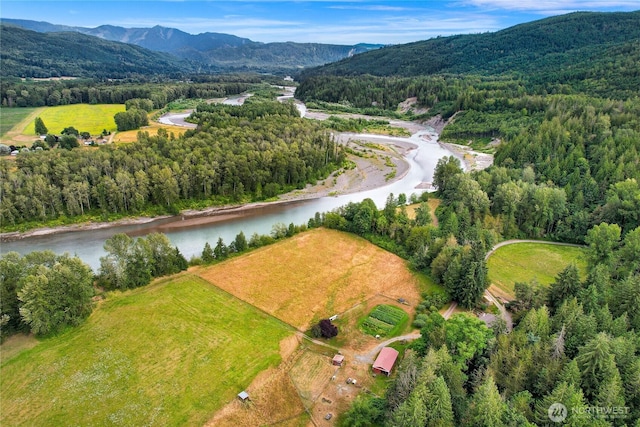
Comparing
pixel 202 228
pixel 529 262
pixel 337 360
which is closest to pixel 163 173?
pixel 202 228

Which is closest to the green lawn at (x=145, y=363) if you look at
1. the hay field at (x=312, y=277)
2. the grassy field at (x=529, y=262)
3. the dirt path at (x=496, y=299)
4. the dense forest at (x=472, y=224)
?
the hay field at (x=312, y=277)

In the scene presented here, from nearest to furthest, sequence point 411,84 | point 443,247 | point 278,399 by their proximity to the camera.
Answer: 1. point 278,399
2. point 443,247
3. point 411,84

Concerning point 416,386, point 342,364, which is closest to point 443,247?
point 342,364

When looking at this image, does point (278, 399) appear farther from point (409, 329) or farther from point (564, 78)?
point (564, 78)

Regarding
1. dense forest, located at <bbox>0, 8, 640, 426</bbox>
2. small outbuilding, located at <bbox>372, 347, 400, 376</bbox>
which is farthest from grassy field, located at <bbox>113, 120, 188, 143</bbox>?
small outbuilding, located at <bbox>372, 347, 400, 376</bbox>

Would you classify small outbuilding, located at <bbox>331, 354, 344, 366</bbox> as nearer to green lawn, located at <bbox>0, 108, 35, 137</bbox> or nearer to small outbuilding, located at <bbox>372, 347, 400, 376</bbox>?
small outbuilding, located at <bbox>372, 347, 400, 376</bbox>

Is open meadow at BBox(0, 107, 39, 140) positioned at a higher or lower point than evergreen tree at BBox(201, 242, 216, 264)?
higher

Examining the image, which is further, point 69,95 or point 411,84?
point 411,84
